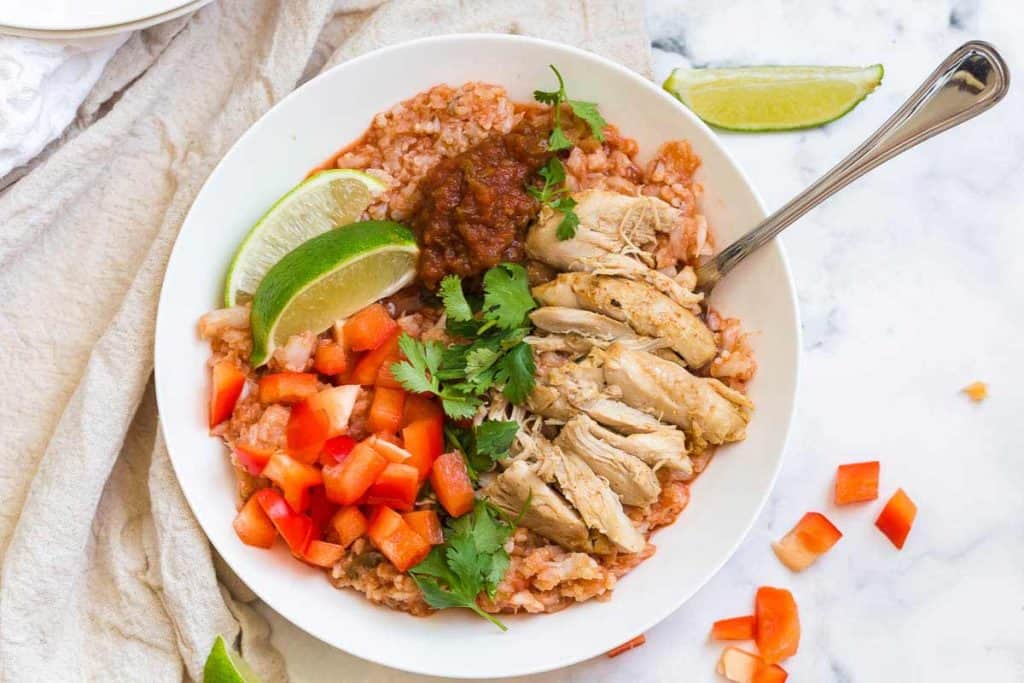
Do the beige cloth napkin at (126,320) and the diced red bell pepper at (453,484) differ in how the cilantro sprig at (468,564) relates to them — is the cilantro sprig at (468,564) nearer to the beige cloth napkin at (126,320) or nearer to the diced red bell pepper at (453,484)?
the diced red bell pepper at (453,484)

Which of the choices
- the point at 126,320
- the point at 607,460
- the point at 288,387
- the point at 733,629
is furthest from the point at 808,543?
the point at 126,320

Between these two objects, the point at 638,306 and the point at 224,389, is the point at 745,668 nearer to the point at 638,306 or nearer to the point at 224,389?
the point at 638,306

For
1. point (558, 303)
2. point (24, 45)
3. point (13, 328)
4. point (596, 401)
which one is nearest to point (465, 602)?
point (596, 401)

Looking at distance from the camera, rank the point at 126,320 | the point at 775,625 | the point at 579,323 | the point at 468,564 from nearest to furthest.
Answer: the point at 468,564 < the point at 579,323 < the point at 126,320 < the point at 775,625

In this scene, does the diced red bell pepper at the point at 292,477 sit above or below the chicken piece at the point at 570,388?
below

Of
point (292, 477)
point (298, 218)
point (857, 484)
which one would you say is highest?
point (298, 218)

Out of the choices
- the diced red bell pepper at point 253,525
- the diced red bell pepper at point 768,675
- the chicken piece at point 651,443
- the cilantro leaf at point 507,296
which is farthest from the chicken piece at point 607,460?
the diced red bell pepper at point 253,525
